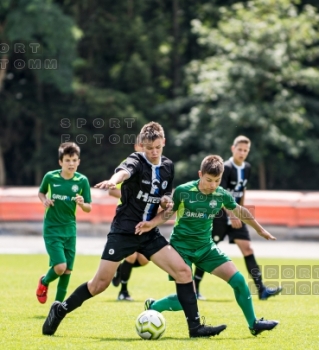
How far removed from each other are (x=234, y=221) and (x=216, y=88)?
18.8m

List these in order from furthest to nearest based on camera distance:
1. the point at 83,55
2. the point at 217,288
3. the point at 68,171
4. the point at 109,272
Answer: the point at 83,55 → the point at 217,288 → the point at 68,171 → the point at 109,272

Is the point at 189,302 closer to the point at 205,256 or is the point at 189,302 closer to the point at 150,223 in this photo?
the point at 205,256

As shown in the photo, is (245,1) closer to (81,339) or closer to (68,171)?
(68,171)

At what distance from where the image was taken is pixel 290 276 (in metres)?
14.9

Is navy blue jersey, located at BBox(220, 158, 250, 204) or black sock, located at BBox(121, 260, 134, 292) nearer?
black sock, located at BBox(121, 260, 134, 292)

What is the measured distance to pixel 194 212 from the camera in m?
7.84

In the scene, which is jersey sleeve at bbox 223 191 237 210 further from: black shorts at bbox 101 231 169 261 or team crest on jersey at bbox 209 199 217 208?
black shorts at bbox 101 231 169 261

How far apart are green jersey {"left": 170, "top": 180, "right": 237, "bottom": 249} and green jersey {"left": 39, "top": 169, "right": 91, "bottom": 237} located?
2.00m

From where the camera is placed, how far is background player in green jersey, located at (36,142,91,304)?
9461mm

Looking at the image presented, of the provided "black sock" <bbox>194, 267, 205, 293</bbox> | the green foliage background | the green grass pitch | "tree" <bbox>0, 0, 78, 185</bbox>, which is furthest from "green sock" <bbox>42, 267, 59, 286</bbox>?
"tree" <bbox>0, 0, 78, 185</bbox>

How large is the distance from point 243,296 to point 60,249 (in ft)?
8.44

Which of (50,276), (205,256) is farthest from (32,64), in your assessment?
(205,256)

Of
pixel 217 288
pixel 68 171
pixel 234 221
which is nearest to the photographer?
pixel 68 171

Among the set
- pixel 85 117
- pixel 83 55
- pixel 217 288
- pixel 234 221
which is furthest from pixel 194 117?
pixel 234 221
